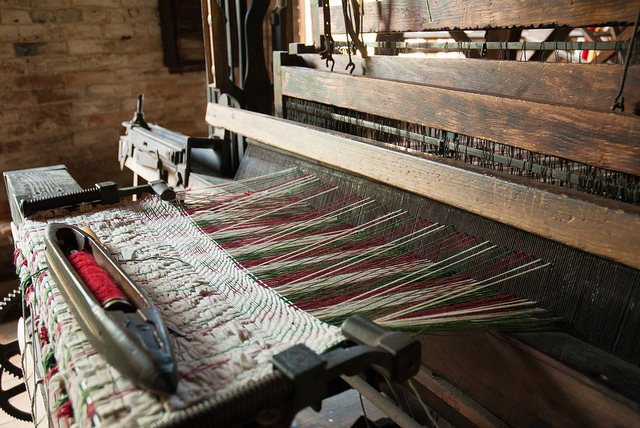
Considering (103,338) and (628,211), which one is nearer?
(103,338)

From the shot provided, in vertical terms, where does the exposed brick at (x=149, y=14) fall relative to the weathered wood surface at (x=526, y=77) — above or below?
above

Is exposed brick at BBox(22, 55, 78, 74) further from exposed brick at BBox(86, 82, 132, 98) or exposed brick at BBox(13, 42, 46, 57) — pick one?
exposed brick at BBox(86, 82, 132, 98)

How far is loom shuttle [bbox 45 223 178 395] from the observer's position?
791mm

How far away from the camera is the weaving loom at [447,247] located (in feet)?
3.48

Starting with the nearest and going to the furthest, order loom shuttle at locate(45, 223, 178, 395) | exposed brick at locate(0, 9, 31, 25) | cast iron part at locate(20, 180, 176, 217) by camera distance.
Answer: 1. loom shuttle at locate(45, 223, 178, 395)
2. cast iron part at locate(20, 180, 176, 217)
3. exposed brick at locate(0, 9, 31, 25)

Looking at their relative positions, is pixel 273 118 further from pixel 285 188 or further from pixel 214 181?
pixel 214 181

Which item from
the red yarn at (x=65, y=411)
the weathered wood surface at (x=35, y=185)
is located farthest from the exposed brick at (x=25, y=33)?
the red yarn at (x=65, y=411)

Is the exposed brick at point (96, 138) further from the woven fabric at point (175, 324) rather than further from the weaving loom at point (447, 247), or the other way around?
the woven fabric at point (175, 324)

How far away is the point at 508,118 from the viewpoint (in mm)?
1381

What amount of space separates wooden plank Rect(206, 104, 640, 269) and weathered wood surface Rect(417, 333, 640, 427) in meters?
0.27

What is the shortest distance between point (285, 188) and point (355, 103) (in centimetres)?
45

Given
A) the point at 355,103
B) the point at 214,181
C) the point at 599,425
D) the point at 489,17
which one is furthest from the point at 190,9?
the point at 599,425

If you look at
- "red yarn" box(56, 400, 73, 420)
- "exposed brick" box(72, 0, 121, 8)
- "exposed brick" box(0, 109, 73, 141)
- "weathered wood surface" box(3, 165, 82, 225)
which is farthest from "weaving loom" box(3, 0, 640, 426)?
"exposed brick" box(72, 0, 121, 8)

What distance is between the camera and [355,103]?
1915mm
